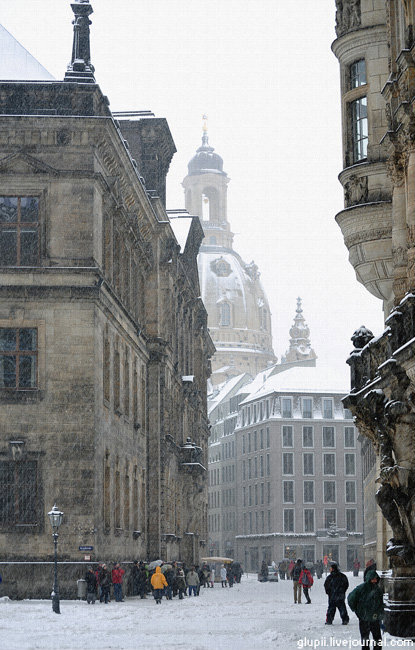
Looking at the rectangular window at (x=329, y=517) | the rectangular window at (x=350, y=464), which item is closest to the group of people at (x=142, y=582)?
the rectangular window at (x=329, y=517)

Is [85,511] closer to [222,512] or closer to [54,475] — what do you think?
[54,475]

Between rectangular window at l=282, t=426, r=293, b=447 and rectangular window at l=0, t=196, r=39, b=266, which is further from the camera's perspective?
rectangular window at l=282, t=426, r=293, b=447

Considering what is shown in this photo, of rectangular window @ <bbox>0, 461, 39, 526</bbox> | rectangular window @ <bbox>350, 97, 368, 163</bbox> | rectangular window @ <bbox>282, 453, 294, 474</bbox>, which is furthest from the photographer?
rectangular window @ <bbox>282, 453, 294, 474</bbox>

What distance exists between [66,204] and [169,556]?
2601 cm

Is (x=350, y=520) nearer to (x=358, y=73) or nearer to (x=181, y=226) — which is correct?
(x=181, y=226)

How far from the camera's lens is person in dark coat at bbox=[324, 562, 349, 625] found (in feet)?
103

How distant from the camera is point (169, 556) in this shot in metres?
68.1

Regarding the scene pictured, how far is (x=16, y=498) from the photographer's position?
4550 centimetres

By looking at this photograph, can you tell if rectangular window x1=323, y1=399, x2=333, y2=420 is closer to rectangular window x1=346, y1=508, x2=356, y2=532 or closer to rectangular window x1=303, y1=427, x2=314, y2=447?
rectangular window x1=303, y1=427, x2=314, y2=447

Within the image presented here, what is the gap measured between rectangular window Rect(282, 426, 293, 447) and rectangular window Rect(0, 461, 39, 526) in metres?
107

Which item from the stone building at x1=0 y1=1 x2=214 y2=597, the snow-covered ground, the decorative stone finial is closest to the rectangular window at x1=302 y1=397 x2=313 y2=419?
the stone building at x1=0 y1=1 x2=214 y2=597

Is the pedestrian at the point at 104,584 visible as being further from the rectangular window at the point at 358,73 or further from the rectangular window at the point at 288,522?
the rectangular window at the point at 288,522

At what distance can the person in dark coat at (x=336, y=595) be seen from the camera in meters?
31.3

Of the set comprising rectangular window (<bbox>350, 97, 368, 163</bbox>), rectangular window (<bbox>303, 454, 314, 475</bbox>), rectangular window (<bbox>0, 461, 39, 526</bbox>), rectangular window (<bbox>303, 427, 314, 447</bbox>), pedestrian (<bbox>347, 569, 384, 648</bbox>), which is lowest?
pedestrian (<bbox>347, 569, 384, 648</bbox>)
